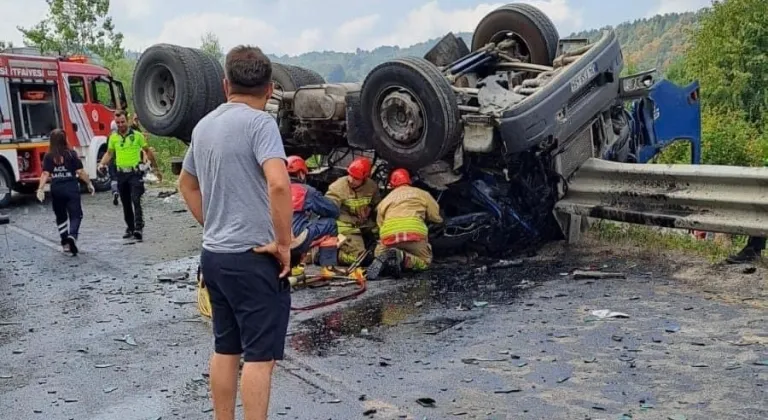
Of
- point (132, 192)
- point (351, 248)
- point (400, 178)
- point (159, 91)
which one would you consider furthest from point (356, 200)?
point (132, 192)

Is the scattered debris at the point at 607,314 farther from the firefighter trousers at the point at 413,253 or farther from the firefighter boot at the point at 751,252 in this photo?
the firefighter trousers at the point at 413,253

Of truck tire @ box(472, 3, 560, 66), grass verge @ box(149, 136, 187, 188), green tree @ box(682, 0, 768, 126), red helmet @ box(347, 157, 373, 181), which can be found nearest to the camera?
red helmet @ box(347, 157, 373, 181)

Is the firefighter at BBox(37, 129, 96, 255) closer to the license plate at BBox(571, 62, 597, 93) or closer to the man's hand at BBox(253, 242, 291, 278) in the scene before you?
the license plate at BBox(571, 62, 597, 93)

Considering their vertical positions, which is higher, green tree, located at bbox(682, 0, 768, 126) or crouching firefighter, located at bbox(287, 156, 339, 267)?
green tree, located at bbox(682, 0, 768, 126)

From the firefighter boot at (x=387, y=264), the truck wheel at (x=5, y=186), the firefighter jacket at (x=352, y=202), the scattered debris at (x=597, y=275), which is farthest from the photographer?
the truck wheel at (x=5, y=186)

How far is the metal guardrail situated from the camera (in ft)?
18.0

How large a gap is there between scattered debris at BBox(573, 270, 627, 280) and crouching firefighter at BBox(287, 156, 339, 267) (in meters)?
2.02

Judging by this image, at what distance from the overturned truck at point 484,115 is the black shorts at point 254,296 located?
10.8 feet

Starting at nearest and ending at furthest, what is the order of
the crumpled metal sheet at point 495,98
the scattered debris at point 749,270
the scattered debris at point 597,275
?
the scattered debris at point 749,270, the scattered debris at point 597,275, the crumpled metal sheet at point 495,98

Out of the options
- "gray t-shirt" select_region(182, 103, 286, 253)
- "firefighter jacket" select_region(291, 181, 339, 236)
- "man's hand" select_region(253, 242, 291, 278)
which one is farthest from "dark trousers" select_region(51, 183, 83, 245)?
"man's hand" select_region(253, 242, 291, 278)

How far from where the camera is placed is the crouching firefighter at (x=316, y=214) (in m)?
6.36

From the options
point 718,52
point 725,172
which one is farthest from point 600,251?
point 718,52

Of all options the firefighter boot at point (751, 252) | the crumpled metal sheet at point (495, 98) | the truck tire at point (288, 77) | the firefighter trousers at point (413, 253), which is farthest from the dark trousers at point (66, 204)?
the firefighter boot at point (751, 252)

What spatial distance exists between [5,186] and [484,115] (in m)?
10.4
